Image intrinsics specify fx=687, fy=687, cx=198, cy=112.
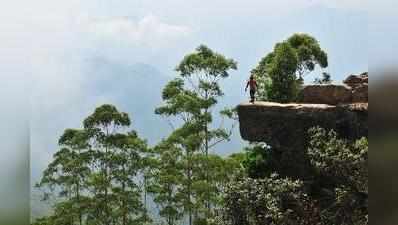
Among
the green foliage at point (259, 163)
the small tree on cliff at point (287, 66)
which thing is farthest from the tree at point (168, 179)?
the small tree on cliff at point (287, 66)

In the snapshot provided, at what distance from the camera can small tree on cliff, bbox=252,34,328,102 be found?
834 centimetres

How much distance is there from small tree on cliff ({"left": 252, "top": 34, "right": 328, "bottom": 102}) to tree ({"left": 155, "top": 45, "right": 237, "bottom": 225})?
1.56ft

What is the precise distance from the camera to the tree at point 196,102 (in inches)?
327

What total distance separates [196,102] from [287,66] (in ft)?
3.93

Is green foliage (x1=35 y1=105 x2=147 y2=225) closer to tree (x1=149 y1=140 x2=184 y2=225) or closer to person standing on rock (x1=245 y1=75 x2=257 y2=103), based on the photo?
tree (x1=149 y1=140 x2=184 y2=225)

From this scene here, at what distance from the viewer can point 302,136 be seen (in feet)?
23.8

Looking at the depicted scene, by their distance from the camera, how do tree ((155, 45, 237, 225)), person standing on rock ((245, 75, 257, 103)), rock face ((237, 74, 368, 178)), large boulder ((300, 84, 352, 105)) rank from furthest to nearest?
1. tree ((155, 45, 237, 225))
2. person standing on rock ((245, 75, 257, 103))
3. large boulder ((300, 84, 352, 105))
4. rock face ((237, 74, 368, 178))

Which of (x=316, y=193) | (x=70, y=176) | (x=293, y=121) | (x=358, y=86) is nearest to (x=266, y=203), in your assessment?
(x=316, y=193)

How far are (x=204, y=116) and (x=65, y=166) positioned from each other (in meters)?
1.89

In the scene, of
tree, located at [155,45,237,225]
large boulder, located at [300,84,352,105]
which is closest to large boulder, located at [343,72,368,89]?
large boulder, located at [300,84,352,105]

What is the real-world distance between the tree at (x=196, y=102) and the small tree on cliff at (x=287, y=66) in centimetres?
48

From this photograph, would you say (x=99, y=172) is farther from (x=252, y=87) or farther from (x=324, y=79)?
(x=324, y=79)

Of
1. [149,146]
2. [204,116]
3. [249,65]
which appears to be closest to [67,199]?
[149,146]

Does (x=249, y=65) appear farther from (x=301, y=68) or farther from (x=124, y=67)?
(x=124, y=67)
